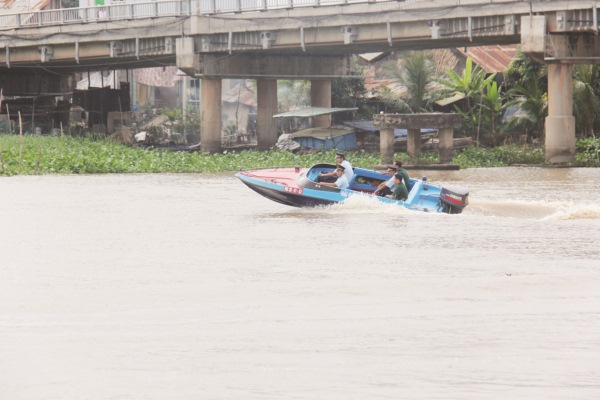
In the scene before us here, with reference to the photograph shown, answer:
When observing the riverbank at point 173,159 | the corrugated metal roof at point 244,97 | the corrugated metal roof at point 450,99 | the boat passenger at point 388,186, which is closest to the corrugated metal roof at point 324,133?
the riverbank at point 173,159

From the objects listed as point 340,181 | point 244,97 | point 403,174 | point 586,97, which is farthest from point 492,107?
point 244,97

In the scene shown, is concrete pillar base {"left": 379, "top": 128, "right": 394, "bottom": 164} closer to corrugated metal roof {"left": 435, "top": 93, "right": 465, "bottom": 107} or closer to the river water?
corrugated metal roof {"left": 435, "top": 93, "right": 465, "bottom": 107}

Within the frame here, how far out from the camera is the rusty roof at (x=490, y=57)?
5812 cm

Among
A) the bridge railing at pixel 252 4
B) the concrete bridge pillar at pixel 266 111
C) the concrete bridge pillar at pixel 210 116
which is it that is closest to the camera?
the bridge railing at pixel 252 4

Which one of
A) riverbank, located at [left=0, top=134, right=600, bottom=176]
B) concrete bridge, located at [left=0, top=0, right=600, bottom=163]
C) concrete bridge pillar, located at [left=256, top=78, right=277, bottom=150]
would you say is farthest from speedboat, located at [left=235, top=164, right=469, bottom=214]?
concrete bridge pillar, located at [left=256, top=78, right=277, bottom=150]

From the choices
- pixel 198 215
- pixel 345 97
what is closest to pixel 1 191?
pixel 198 215

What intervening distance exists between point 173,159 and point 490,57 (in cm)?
2204

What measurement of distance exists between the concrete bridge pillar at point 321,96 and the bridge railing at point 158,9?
8997 mm

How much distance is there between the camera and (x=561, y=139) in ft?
137

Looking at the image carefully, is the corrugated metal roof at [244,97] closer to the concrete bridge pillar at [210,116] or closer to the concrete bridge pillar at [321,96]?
the concrete bridge pillar at [321,96]

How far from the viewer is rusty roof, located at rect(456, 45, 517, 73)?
5812 cm

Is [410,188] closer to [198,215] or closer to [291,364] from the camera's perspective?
[198,215]

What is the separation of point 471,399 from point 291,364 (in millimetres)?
1955

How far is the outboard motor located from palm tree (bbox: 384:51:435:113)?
2784 cm
